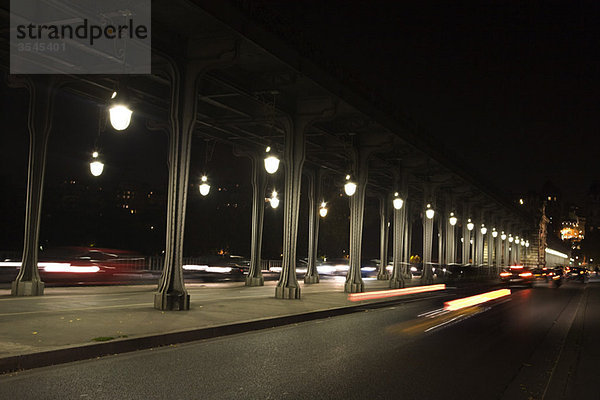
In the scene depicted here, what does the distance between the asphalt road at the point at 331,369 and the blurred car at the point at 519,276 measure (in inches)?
1174

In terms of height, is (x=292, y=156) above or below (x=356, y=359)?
above

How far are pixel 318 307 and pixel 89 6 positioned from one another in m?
9.95

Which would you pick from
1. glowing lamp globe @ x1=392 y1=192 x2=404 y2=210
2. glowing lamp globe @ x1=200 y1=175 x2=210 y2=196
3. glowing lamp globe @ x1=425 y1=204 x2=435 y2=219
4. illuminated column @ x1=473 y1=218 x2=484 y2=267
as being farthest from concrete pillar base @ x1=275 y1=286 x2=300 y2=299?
illuminated column @ x1=473 y1=218 x2=484 y2=267

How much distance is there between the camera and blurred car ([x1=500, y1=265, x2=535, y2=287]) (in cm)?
4247

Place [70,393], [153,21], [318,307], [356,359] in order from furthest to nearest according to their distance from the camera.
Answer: [318,307] < [153,21] < [356,359] < [70,393]

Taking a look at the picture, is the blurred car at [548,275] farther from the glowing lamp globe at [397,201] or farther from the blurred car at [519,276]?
the glowing lamp globe at [397,201]

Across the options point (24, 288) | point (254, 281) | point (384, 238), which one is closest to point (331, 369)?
point (24, 288)

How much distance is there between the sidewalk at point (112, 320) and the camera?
29.0ft

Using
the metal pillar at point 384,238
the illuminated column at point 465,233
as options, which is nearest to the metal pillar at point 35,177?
the metal pillar at point 384,238

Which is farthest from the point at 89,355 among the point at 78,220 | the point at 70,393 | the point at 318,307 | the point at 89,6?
the point at 78,220

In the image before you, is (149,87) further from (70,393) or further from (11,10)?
(70,393)

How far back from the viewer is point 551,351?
1125cm

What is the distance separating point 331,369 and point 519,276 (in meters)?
37.3

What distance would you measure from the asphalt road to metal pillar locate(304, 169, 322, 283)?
680 inches
